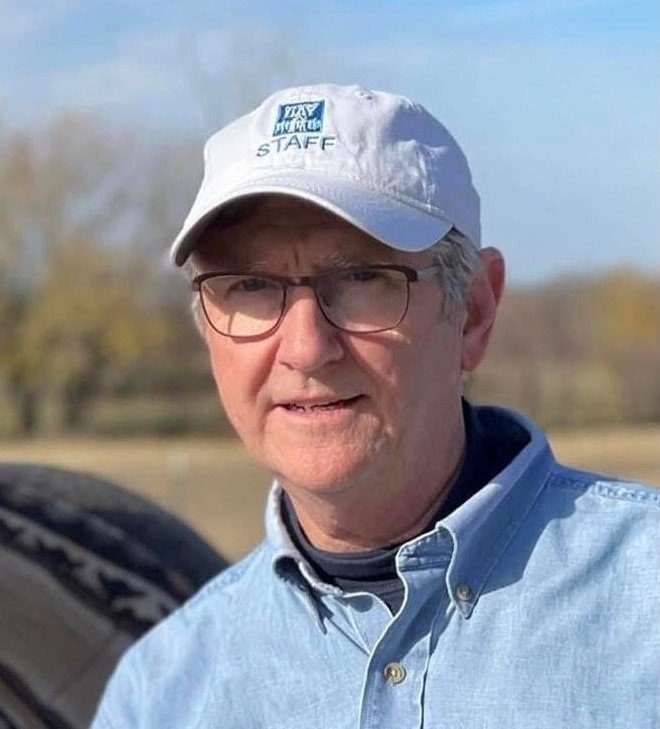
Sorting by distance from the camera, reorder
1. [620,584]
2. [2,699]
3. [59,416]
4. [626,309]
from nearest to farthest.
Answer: [620,584] → [2,699] → [59,416] → [626,309]

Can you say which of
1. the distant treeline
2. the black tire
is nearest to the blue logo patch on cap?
the black tire

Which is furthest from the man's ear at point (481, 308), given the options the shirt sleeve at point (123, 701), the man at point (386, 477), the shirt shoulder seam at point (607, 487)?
the shirt sleeve at point (123, 701)

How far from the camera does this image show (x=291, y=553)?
229cm

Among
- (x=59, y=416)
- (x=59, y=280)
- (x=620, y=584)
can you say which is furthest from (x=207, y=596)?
(x=59, y=280)

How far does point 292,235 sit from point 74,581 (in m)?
1.30

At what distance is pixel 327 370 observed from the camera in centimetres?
212

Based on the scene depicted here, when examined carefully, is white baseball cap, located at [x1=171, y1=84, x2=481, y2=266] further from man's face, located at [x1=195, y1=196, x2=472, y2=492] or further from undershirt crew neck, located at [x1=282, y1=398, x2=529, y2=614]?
undershirt crew neck, located at [x1=282, y1=398, x2=529, y2=614]

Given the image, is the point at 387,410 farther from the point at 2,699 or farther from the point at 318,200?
the point at 2,699

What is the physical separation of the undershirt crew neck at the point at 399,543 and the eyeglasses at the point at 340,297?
0.98 feet

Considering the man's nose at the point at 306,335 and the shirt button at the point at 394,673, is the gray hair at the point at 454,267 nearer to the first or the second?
the man's nose at the point at 306,335

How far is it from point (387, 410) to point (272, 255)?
0.86ft

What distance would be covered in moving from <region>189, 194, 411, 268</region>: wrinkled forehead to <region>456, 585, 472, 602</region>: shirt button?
1.48 ft

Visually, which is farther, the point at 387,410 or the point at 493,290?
the point at 493,290

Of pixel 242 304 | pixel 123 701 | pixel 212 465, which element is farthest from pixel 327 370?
pixel 212 465
